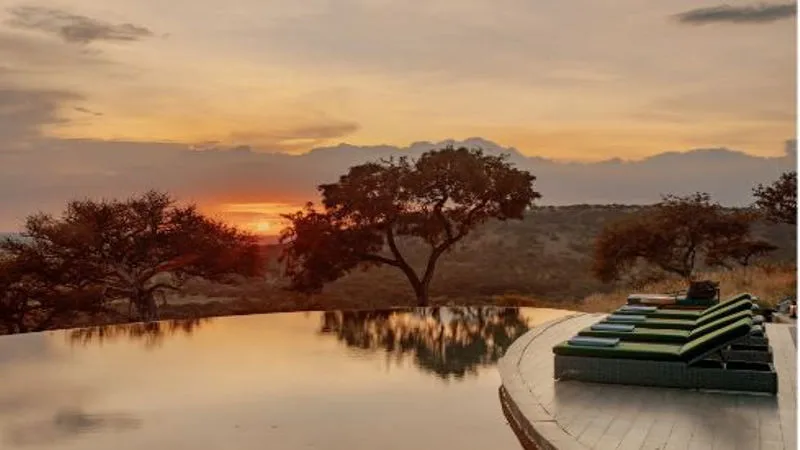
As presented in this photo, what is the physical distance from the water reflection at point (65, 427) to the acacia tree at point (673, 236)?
24.9m

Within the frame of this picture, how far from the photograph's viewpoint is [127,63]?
21.6m

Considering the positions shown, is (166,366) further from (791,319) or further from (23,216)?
(23,216)

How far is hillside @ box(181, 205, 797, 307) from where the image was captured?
42.4 m

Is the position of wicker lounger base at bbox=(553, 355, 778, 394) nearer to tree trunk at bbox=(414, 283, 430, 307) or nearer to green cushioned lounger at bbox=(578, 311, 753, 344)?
green cushioned lounger at bbox=(578, 311, 753, 344)

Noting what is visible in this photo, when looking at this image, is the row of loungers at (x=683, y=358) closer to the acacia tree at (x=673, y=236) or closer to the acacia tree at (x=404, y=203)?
the acacia tree at (x=404, y=203)

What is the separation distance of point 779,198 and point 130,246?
24284 millimetres

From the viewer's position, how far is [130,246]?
27.8m

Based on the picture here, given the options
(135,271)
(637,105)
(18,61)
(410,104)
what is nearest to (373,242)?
(410,104)

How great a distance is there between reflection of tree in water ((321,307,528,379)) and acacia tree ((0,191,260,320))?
989 centimetres

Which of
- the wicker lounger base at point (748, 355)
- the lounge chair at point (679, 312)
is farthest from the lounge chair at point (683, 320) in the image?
the wicker lounger base at point (748, 355)

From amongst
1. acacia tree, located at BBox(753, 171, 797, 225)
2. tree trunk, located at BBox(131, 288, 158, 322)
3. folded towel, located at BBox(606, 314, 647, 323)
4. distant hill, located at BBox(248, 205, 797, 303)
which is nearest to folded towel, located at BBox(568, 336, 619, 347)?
folded towel, located at BBox(606, 314, 647, 323)

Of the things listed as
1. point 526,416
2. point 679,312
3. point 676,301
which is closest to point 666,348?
point 526,416

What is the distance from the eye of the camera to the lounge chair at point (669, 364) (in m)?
10.0

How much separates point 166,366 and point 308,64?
949cm
